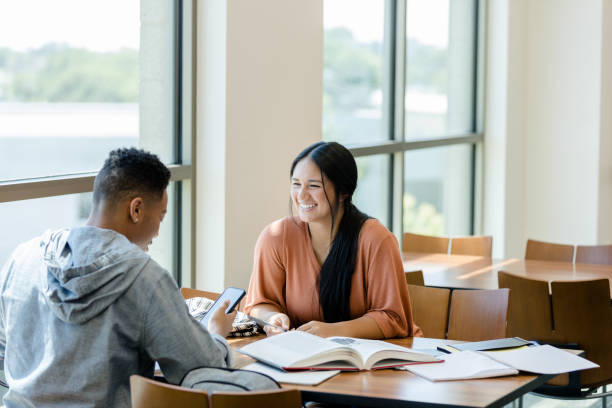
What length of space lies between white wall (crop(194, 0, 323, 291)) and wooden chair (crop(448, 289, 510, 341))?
3.87ft

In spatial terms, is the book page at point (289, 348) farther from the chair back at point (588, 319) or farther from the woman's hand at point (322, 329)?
the chair back at point (588, 319)

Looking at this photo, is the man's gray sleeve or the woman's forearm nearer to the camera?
the man's gray sleeve

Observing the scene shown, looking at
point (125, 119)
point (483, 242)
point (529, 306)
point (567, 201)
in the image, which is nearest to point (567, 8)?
point (567, 201)

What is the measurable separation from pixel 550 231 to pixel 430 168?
1554 mm

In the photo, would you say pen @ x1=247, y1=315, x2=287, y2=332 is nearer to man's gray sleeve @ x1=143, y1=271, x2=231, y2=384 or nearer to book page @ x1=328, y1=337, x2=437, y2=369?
book page @ x1=328, y1=337, x2=437, y2=369

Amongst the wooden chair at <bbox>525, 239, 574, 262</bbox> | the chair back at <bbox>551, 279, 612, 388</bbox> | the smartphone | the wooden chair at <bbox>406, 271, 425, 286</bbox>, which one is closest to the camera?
the smartphone

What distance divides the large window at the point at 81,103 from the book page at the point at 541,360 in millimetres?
1783

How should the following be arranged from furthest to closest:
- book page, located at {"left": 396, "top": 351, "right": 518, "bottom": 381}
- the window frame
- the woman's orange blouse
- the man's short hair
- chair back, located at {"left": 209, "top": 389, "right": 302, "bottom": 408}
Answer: the window frame
the woman's orange blouse
book page, located at {"left": 396, "top": 351, "right": 518, "bottom": 381}
the man's short hair
chair back, located at {"left": 209, "top": 389, "right": 302, "bottom": 408}

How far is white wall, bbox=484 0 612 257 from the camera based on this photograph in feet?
22.1

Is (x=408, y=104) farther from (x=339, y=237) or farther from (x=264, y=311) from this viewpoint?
(x=264, y=311)

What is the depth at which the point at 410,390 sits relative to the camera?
2.02 metres

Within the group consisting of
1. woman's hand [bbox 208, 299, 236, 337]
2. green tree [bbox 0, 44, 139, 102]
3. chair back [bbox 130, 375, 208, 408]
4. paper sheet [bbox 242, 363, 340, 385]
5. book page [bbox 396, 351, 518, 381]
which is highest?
green tree [bbox 0, 44, 139, 102]

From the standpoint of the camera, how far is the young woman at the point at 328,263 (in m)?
2.78

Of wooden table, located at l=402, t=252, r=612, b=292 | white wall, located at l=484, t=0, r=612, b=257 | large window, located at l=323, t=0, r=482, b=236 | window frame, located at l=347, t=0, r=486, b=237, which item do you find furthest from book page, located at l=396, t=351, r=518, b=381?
white wall, located at l=484, t=0, r=612, b=257
